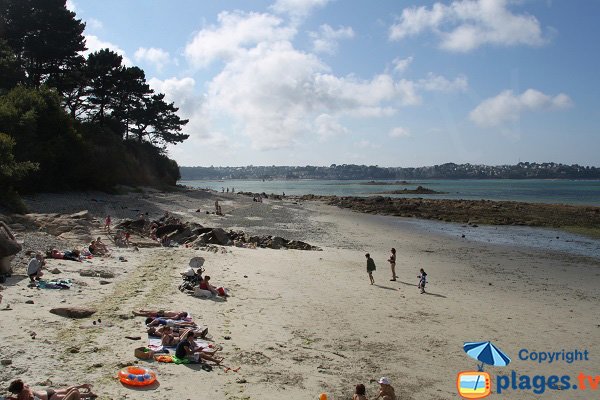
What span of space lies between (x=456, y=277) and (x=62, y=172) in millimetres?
32612

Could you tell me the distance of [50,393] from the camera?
6.19 m

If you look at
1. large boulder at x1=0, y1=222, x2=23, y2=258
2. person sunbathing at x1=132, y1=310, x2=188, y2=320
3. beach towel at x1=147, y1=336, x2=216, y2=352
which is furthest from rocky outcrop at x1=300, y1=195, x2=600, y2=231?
large boulder at x1=0, y1=222, x2=23, y2=258

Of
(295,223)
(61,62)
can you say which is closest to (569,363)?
(295,223)

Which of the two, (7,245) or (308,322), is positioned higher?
(7,245)

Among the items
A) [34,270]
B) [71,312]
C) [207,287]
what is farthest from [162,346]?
[34,270]

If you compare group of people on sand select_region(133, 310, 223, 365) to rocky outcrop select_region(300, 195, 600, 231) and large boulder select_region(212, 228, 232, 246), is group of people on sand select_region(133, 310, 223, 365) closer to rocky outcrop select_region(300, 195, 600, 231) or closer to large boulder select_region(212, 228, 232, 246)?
large boulder select_region(212, 228, 232, 246)

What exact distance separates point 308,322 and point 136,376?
5394 millimetres

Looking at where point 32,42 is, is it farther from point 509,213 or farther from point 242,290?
point 509,213

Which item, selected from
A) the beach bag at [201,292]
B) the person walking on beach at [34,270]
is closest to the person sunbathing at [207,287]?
the beach bag at [201,292]

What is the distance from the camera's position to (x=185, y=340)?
8.36 m

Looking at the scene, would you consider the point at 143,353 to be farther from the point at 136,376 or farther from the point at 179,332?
the point at 179,332

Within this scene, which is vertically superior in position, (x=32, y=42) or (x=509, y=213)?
(x=32, y=42)

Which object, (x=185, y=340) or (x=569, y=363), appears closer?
(x=185, y=340)

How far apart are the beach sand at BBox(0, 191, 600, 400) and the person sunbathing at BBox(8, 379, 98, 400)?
257 millimetres
